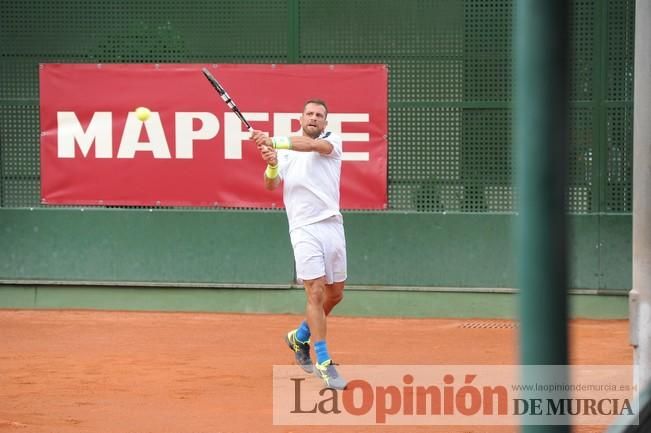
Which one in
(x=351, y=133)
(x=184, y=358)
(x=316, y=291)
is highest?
(x=351, y=133)

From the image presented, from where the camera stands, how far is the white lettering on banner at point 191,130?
39.3 feet

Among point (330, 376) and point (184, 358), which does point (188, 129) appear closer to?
point (184, 358)

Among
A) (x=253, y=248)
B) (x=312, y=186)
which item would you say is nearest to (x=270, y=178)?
(x=312, y=186)

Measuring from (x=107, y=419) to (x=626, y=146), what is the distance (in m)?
6.74

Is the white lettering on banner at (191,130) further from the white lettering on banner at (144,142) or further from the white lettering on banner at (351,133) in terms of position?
the white lettering on banner at (351,133)

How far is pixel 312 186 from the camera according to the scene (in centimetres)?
816

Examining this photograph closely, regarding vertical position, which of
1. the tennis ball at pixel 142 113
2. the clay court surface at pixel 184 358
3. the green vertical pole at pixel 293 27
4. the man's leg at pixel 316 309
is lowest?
the clay court surface at pixel 184 358

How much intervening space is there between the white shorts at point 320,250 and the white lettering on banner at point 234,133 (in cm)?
380

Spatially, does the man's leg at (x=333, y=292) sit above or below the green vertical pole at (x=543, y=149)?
below

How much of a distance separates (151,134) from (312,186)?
14.3ft

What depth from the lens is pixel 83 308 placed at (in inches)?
482

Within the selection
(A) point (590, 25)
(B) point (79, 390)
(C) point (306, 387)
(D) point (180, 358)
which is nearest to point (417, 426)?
(C) point (306, 387)

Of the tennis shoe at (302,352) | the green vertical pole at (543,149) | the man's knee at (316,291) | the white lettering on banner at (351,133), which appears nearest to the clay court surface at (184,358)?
the tennis shoe at (302,352)

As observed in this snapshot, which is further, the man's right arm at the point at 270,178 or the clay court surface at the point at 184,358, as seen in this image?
the man's right arm at the point at 270,178
